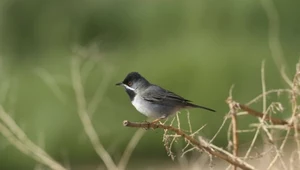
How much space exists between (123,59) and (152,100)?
10.2 m

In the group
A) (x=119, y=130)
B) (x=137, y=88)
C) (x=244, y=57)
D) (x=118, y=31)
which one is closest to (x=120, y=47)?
(x=118, y=31)

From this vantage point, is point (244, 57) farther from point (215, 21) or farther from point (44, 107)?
point (44, 107)

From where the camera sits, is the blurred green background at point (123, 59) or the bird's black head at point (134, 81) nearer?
the bird's black head at point (134, 81)

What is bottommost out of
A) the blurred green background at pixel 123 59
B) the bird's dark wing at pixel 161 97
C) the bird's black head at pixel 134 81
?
the bird's dark wing at pixel 161 97

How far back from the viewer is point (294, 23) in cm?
1513

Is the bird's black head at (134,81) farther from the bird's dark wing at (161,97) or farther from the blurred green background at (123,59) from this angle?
the blurred green background at (123,59)

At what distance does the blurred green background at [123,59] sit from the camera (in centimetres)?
1226

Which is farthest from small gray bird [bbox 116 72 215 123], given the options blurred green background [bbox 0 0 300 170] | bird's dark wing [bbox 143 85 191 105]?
blurred green background [bbox 0 0 300 170]

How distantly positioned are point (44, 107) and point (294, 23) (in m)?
4.74

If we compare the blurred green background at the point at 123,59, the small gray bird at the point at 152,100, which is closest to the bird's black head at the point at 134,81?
the small gray bird at the point at 152,100

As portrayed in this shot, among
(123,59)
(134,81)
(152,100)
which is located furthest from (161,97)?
(123,59)

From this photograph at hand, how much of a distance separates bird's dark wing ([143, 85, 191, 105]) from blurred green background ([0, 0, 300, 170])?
164 inches

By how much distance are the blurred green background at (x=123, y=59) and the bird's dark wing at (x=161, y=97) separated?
4165 millimetres

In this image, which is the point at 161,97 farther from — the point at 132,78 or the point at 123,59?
the point at 123,59
